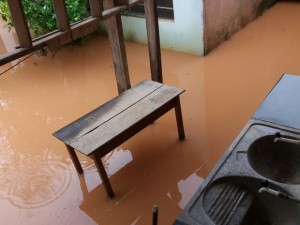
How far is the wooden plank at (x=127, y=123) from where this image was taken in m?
3.03

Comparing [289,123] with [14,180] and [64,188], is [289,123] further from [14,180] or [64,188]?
[14,180]

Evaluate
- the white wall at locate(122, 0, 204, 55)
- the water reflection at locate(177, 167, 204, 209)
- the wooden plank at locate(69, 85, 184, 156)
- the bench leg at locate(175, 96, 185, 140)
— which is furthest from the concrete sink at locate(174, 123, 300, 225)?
the white wall at locate(122, 0, 204, 55)

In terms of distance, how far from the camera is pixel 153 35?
12.3 feet

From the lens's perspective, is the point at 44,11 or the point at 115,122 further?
the point at 44,11

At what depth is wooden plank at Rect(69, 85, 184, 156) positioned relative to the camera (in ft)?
9.95

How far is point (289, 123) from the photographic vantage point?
82.9 inches

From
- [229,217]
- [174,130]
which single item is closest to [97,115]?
[174,130]

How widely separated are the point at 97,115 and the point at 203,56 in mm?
2877

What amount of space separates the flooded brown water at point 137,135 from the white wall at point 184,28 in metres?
0.18

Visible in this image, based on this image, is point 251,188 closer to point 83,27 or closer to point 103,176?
point 103,176

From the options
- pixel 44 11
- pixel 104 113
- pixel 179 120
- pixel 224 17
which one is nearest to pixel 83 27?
pixel 104 113

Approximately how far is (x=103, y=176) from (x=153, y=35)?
1682mm

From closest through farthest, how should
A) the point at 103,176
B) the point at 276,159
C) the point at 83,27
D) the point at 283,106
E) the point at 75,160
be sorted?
the point at 276,159, the point at 283,106, the point at 83,27, the point at 103,176, the point at 75,160

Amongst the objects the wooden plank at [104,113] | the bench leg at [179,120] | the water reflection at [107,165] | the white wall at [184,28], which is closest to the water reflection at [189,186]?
the bench leg at [179,120]
